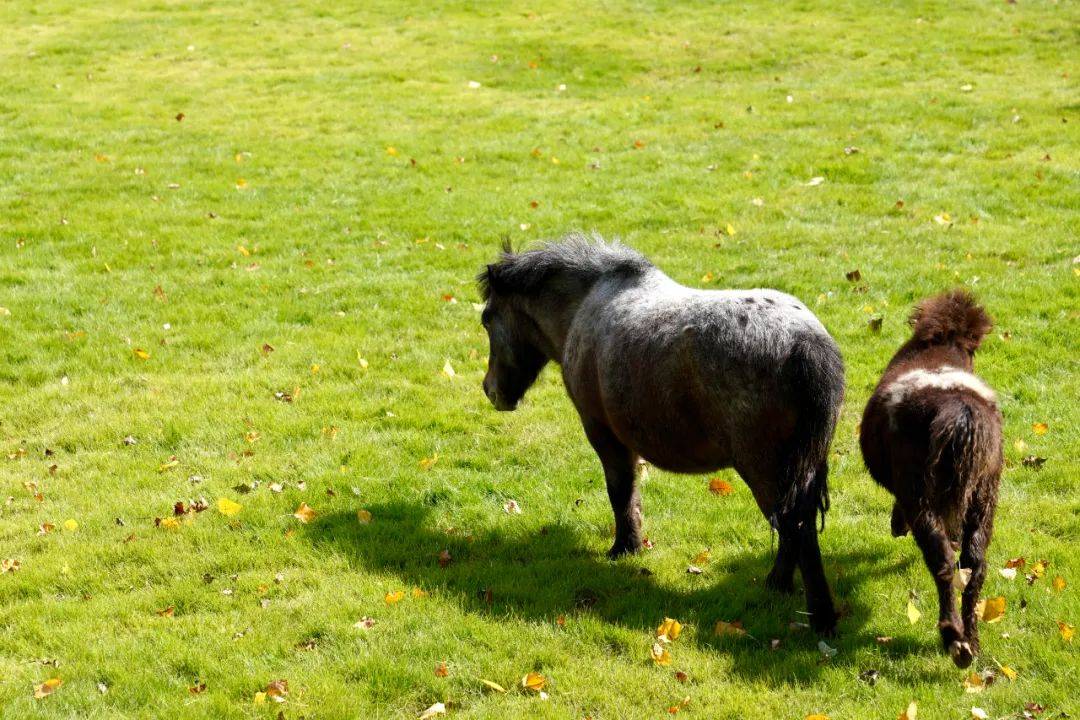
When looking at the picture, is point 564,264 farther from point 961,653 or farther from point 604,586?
point 961,653

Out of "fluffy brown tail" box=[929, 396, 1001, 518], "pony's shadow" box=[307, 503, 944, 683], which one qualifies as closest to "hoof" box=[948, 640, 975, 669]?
"pony's shadow" box=[307, 503, 944, 683]

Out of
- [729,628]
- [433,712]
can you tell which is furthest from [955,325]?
[433,712]

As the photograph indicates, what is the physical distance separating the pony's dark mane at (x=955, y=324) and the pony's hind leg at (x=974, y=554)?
1252mm

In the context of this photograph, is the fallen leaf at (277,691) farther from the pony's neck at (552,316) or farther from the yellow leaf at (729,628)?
the pony's neck at (552,316)

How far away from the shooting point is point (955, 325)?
22.4 feet

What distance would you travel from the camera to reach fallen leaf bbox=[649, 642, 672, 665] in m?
6.00

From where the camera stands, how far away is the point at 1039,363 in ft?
31.8

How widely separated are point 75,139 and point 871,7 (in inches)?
660

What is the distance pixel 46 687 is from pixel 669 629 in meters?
3.35

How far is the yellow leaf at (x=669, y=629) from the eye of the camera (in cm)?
626

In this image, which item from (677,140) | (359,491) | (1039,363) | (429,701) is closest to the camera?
(429,701)

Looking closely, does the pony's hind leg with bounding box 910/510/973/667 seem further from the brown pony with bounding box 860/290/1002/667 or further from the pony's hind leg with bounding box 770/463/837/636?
the pony's hind leg with bounding box 770/463/837/636

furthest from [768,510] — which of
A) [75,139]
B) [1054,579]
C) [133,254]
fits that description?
[75,139]

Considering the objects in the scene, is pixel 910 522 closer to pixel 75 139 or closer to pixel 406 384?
pixel 406 384
